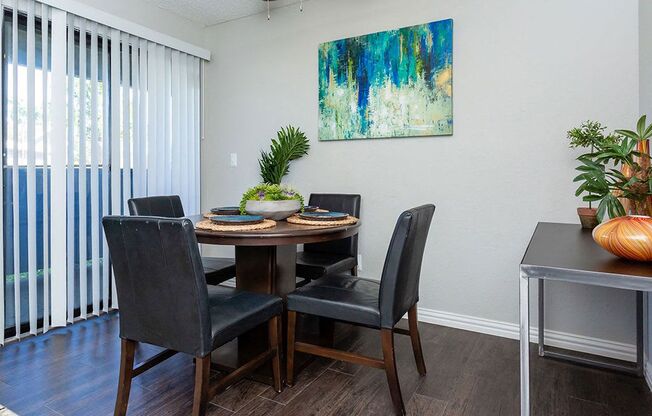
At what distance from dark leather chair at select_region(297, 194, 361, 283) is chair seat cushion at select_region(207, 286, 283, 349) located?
696 mm

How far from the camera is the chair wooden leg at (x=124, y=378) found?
1656mm

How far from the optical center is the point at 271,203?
2.20 meters

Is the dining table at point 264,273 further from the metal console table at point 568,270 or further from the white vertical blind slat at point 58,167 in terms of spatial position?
the white vertical blind slat at point 58,167

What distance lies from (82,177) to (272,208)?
163cm

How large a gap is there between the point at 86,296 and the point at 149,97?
1669 mm

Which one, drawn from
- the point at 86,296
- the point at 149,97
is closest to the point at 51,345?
the point at 86,296

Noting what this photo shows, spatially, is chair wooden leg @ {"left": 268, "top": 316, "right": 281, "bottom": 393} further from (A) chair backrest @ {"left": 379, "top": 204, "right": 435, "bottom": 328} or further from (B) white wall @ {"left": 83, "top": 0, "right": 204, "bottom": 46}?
(B) white wall @ {"left": 83, "top": 0, "right": 204, "bottom": 46}

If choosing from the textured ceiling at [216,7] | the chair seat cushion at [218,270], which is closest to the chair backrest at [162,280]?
the chair seat cushion at [218,270]

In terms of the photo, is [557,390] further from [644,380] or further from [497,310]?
[497,310]

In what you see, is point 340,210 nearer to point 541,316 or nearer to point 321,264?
point 321,264

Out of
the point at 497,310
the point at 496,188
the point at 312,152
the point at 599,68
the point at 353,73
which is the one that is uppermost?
the point at 353,73

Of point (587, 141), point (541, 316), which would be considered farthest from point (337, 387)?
point (587, 141)

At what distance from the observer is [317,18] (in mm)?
3283

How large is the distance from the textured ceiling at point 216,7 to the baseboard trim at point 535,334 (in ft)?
9.32
